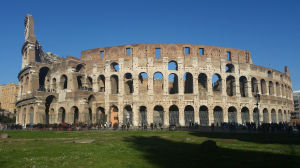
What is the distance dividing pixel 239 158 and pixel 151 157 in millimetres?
3477

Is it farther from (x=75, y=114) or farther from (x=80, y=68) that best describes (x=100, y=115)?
(x=80, y=68)

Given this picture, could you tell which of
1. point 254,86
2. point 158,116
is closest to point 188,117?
point 158,116

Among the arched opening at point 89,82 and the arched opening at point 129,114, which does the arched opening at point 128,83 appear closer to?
the arched opening at point 129,114

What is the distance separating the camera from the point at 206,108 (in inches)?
1492

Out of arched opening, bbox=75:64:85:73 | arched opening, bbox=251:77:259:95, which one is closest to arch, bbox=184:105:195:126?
arched opening, bbox=251:77:259:95

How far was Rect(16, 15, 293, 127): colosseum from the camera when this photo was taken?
35.9m

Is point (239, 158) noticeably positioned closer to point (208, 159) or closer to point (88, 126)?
point (208, 159)

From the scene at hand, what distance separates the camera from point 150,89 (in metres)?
36.2

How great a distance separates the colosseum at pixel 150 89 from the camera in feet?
118

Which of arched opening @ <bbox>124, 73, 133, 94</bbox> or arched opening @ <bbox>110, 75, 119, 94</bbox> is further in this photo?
arched opening @ <bbox>124, 73, 133, 94</bbox>

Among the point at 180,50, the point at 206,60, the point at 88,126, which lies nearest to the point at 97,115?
the point at 88,126

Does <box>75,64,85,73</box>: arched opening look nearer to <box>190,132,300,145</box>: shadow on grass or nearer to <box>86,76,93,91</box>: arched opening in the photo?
<box>86,76,93,91</box>: arched opening

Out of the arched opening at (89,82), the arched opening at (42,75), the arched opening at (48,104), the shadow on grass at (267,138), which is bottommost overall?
the shadow on grass at (267,138)

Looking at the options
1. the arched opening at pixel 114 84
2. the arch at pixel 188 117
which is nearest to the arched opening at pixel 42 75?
the arched opening at pixel 114 84
